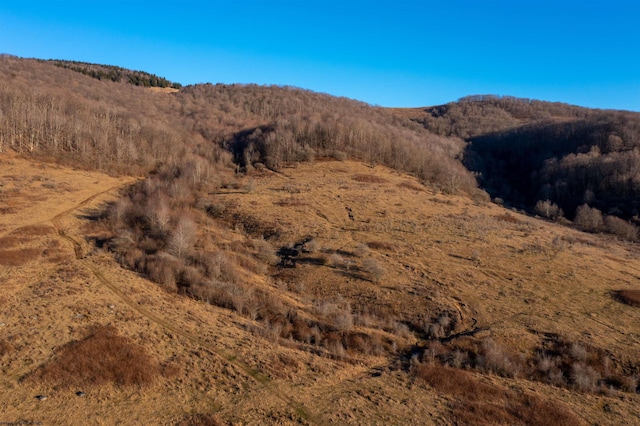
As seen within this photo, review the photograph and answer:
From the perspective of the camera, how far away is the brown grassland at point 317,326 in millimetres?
8789

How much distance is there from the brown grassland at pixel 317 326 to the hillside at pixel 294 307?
0.24 ft

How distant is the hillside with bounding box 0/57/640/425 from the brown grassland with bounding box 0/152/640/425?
0.07 m

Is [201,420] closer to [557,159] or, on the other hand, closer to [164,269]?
[164,269]

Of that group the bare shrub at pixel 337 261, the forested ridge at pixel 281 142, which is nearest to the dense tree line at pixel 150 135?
the forested ridge at pixel 281 142

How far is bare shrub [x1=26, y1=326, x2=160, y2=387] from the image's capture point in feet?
29.3

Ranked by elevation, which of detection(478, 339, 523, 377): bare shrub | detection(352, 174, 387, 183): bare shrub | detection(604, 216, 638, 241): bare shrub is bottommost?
detection(478, 339, 523, 377): bare shrub

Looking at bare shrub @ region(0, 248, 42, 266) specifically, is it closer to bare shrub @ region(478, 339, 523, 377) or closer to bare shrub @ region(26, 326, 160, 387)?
bare shrub @ region(26, 326, 160, 387)

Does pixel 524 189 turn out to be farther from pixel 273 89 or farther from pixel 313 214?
pixel 273 89

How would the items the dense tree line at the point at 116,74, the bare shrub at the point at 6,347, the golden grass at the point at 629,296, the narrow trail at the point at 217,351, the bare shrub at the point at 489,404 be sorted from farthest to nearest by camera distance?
the dense tree line at the point at 116,74 < the golden grass at the point at 629,296 < the bare shrub at the point at 6,347 < the bare shrub at the point at 489,404 < the narrow trail at the point at 217,351

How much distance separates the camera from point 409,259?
22.3m

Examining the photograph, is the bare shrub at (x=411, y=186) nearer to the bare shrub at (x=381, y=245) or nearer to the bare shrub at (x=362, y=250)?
the bare shrub at (x=381, y=245)

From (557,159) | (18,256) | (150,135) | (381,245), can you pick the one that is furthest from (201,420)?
(557,159)

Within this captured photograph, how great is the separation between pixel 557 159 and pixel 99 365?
8666cm

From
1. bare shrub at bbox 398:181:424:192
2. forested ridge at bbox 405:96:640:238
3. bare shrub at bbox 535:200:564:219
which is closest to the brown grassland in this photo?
bare shrub at bbox 398:181:424:192
